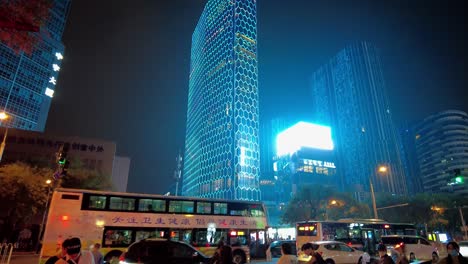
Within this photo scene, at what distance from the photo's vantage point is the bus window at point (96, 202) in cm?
1407

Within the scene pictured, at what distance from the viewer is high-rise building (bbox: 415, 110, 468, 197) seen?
10450 cm

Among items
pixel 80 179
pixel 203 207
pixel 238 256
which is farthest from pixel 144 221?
pixel 80 179

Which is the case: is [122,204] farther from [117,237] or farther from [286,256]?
[286,256]

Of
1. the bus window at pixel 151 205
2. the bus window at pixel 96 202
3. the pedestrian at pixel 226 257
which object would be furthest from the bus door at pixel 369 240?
the pedestrian at pixel 226 257

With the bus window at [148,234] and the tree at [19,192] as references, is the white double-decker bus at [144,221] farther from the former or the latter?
the tree at [19,192]

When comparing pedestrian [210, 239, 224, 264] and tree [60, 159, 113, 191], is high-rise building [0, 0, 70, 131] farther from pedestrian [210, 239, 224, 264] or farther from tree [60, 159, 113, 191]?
pedestrian [210, 239, 224, 264]

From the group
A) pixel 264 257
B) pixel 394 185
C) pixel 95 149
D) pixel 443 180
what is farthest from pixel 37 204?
pixel 443 180

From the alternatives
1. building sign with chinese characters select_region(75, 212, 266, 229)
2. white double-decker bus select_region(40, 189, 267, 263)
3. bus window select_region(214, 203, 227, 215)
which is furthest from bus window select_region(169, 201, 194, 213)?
bus window select_region(214, 203, 227, 215)

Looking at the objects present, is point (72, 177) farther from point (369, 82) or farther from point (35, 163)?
point (369, 82)

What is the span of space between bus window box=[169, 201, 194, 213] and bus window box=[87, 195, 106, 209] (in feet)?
11.5

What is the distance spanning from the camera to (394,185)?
11275 centimetres

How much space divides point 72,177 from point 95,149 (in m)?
19.8

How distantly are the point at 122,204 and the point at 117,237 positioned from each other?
1.66 metres

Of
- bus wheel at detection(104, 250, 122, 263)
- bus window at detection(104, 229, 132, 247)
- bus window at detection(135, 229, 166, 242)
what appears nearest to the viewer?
bus wheel at detection(104, 250, 122, 263)
